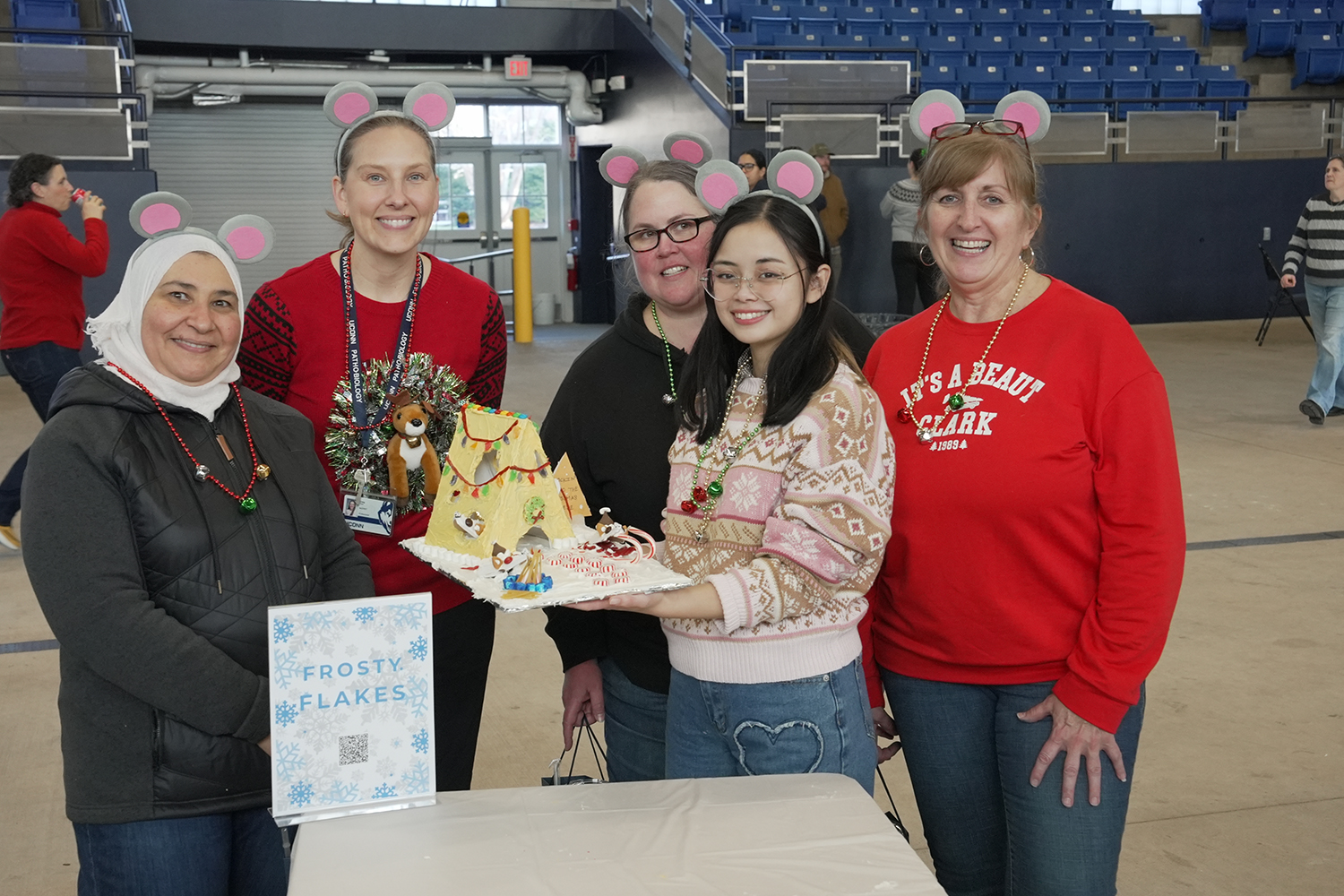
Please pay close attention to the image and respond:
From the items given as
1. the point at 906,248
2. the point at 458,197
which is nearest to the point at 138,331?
the point at 906,248

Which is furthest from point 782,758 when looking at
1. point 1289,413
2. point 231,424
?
point 1289,413

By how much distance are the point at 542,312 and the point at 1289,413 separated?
899cm

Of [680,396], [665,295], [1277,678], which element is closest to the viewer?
[680,396]

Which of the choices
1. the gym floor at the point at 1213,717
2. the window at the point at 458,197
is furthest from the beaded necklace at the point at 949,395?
the window at the point at 458,197

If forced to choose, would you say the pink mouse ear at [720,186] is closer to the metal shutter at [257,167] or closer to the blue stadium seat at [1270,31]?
the metal shutter at [257,167]

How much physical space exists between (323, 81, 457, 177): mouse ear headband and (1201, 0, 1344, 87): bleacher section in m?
14.3

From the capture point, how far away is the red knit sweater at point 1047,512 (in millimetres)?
1712

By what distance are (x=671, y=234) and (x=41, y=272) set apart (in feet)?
14.4

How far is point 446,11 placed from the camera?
1203cm

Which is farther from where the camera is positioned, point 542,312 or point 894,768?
point 542,312

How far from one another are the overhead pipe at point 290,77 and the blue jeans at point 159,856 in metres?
10.4

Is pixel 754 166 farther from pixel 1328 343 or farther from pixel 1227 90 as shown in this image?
pixel 1227 90

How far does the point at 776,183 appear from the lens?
6.26ft

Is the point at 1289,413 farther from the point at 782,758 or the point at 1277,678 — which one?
the point at 782,758
